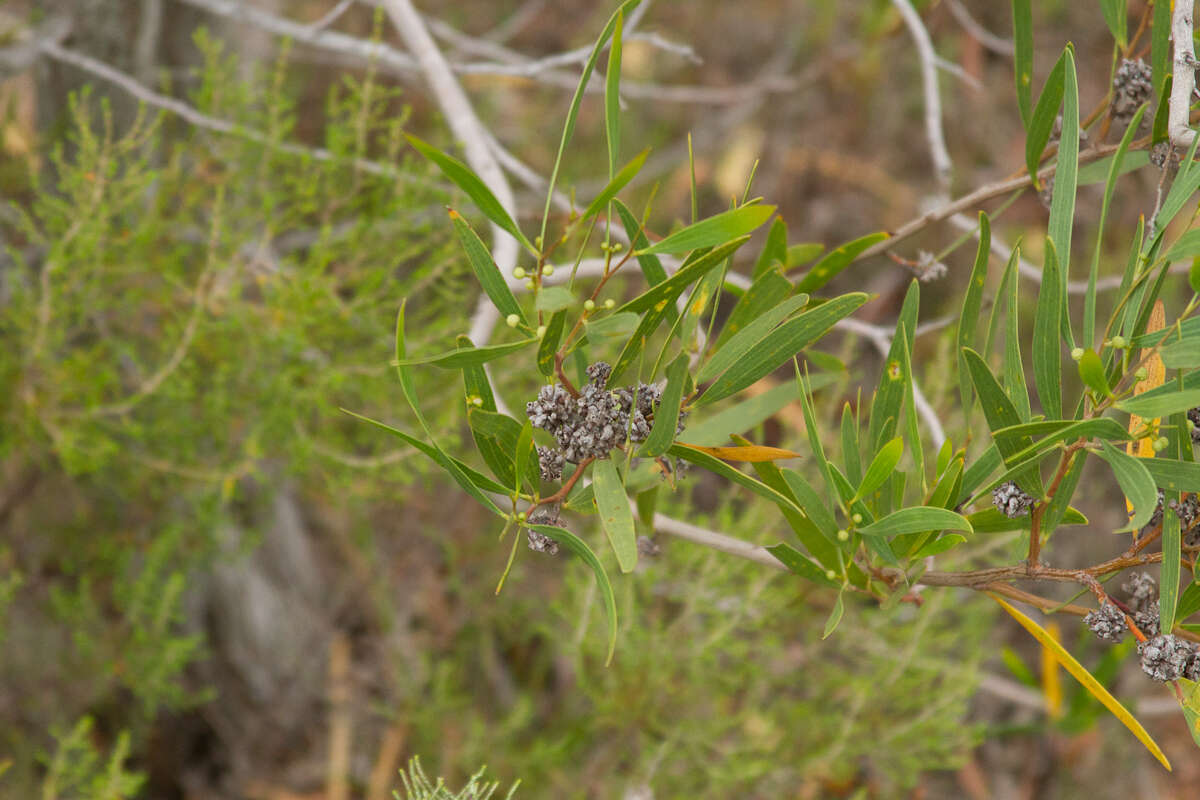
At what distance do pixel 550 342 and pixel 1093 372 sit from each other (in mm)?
205

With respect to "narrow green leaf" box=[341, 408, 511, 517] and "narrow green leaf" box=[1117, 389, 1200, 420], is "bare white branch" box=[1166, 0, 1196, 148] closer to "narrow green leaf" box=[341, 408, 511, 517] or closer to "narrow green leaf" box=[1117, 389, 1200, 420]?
"narrow green leaf" box=[1117, 389, 1200, 420]

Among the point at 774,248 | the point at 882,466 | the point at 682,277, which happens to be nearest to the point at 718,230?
the point at 682,277

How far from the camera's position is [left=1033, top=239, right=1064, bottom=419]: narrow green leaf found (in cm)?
38

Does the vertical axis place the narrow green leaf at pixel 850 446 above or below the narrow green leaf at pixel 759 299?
below

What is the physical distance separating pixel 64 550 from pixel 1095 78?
6.64 feet

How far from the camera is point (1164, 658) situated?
1.25ft

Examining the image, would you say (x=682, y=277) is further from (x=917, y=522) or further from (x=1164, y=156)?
(x=1164, y=156)

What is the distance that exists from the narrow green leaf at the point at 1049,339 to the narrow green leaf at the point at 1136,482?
0.04 metres

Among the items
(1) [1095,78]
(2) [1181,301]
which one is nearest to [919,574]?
(2) [1181,301]

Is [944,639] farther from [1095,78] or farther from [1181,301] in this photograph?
[1095,78]

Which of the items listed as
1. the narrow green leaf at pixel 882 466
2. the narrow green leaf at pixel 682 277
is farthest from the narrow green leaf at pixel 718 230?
the narrow green leaf at pixel 882 466

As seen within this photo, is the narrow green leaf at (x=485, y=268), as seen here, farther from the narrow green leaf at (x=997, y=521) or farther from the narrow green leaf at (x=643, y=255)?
the narrow green leaf at (x=997, y=521)

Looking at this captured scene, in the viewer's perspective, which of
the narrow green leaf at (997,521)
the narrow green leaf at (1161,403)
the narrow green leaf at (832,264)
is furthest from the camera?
the narrow green leaf at (832,264)

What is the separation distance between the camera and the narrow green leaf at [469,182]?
0.34 metres
